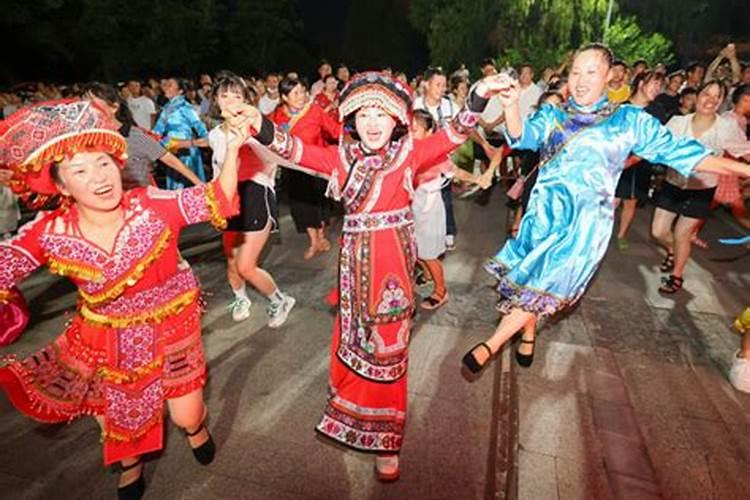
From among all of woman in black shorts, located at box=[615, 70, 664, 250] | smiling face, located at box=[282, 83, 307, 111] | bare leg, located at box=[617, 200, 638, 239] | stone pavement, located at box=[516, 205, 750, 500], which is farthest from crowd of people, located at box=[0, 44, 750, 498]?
bare leg, located at box=[617, 200, 638, 239]

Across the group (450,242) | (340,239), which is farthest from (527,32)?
(340,239)

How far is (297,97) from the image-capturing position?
5.06m

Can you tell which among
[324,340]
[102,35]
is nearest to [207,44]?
[102,35]

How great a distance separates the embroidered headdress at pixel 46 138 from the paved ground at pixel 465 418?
165 cm

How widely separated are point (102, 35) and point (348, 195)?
2060cm

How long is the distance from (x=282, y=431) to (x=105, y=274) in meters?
1.47

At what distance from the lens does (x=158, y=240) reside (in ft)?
7.10

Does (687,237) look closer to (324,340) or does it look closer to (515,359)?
(515,359)

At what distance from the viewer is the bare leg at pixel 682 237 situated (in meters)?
4.70

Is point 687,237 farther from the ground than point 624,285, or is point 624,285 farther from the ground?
point 687,237

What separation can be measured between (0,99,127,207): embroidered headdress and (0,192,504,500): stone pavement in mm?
1612

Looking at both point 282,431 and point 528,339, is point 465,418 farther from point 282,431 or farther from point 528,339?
point 282,431

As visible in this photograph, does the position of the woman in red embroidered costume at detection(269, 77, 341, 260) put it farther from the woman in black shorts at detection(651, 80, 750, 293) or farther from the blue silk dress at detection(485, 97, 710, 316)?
the woman in black shorts at detection(651, 80, 750, 293)

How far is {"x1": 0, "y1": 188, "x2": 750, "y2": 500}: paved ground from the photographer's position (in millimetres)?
2615
